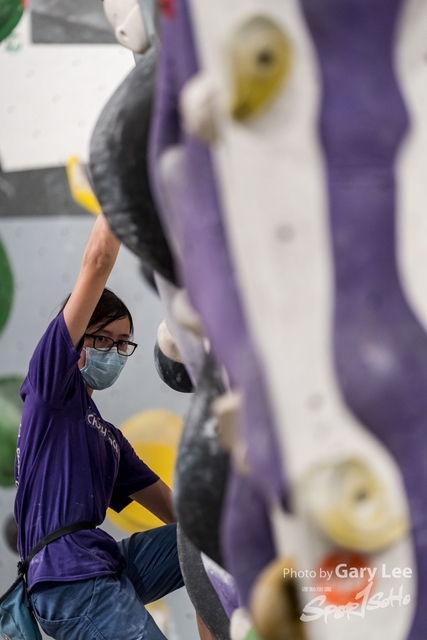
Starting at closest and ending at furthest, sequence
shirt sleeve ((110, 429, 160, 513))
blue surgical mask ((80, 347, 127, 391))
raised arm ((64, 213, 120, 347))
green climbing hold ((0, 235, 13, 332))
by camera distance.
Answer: raised arm ((64, 213, 120, 347))
blue surgical mask ((80, 347, 127, 391))
shirt sleeve ((110, 429, 160, 513))
green climbing hold ((0, 235, 13, 332))

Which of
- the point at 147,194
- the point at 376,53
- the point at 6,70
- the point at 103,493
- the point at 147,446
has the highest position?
the point at 376,53

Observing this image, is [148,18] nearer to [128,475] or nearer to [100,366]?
[100,366]

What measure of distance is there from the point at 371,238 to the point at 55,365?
2.56 feet

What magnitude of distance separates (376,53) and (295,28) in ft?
0.13

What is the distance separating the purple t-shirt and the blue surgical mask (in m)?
0.06

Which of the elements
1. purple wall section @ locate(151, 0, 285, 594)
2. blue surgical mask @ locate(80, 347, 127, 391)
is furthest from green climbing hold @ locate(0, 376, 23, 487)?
purple wall section @ locate(151, 0, 285, 594)

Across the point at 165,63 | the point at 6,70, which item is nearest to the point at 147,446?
the point at 6,70

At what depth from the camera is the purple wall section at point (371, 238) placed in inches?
13.8

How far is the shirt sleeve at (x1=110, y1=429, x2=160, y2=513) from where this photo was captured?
1.35 meters

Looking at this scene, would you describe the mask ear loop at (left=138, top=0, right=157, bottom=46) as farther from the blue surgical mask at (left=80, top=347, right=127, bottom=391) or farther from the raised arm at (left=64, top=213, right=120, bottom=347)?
the blue surgical mask at (left=80, top=347, right=127, bottom=391)

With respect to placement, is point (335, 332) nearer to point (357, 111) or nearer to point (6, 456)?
point (357, 111)

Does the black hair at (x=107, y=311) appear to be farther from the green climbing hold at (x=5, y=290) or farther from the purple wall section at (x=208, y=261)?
the purple wall section at (x=208, y=261)

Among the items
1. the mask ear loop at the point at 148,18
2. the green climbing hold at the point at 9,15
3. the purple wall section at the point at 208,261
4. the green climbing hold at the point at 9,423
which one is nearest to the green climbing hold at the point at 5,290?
the green climbing hold at the point at 9,423

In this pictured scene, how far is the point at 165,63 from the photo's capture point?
42 cm
